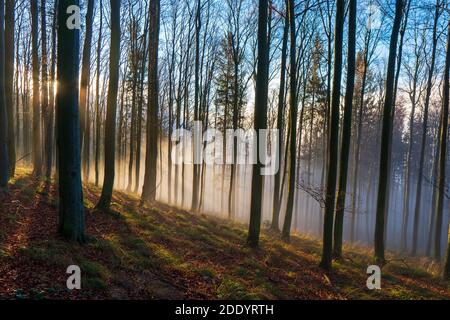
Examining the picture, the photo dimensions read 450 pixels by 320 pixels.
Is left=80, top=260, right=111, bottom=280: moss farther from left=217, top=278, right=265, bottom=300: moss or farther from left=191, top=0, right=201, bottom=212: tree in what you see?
left=191, top=0, right=201, bottom=212: tree

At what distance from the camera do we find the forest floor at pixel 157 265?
4.82m

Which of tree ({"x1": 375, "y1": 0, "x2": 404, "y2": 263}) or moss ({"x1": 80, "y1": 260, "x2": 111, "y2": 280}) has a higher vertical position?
tree ({"x1": 375, "y1": 0, "x2": 404, "y2": 263})

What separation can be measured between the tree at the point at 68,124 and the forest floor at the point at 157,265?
1.86 ft

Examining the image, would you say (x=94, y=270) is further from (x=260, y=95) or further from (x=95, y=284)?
(x=260, y=95)

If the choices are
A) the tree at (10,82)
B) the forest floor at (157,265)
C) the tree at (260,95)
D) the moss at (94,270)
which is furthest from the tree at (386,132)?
the tree at (10,82)

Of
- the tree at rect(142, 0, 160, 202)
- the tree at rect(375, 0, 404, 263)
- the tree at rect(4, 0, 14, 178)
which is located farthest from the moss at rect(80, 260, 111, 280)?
the tree at rect(4, 0, 14, 178)

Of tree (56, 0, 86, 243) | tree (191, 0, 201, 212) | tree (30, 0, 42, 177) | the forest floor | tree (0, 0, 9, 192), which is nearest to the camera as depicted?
the forest floor

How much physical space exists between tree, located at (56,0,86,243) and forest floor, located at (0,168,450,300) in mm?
567

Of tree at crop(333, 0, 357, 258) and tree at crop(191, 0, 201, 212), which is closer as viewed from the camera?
tree at crop(333, 0, 357, 258)

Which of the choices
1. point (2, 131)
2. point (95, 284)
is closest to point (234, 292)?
point (95, 284)

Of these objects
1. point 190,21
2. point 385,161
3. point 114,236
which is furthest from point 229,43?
point 114,236

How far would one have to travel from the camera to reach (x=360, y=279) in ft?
24.7

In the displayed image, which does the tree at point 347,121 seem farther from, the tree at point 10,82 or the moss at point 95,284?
the tree at point 10,82

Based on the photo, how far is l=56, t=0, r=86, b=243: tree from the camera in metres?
6.01
